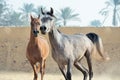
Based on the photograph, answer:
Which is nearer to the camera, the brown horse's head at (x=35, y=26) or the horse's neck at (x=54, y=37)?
the horse's neck at (x=54, y=37)

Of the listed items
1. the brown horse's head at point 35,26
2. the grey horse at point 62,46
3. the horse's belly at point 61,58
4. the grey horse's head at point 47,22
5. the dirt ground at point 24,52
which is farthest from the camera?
the dirt ground at point 24,52

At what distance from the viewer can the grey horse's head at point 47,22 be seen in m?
8.95

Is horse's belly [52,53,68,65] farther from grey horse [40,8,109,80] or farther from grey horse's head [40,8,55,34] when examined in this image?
grey horse's head [40,8,55,34]

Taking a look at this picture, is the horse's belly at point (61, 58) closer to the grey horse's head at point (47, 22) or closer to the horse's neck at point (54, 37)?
the horse's neck at point (54, 37)

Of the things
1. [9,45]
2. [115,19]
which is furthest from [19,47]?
[115,19]

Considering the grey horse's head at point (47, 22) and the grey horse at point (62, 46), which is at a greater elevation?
the grey horse's head at point (47, 22)

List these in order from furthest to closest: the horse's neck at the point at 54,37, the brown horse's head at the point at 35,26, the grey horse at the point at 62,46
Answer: the brown horse's head at the point at 35,26 < the horse's neck at the point at 54,37 < the grey horse at the point at 62,46

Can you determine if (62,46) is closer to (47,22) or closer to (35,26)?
(47,22)

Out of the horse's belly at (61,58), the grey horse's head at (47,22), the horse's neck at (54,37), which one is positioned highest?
the grey horse's head at (47,22)

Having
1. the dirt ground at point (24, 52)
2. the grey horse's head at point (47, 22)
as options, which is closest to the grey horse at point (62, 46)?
the grey horse's head at point (47, 22)

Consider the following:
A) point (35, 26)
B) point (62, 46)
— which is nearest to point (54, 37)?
point (62, 46)

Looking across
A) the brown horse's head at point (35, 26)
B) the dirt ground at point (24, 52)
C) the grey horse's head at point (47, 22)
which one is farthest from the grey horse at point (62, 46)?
the dirt ground at point (24, 52)

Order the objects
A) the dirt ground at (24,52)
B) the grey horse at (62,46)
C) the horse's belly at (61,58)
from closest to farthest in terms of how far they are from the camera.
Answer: the grey horse at (62,46) < the horse's belly at (61,58) < the dirt ground at (24,52)

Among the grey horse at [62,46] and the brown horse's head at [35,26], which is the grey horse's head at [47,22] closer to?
the grey horse at [62,46]
